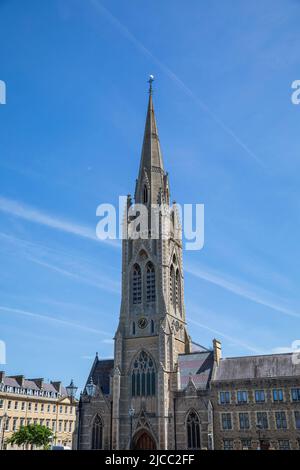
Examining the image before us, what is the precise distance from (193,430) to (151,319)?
564 inches

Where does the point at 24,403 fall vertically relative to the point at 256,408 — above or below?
above

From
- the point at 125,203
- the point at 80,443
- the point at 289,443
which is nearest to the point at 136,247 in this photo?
the point at 125,203

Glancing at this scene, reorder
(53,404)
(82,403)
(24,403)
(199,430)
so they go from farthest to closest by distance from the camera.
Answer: (53,404) → (24,403) → (82,403) → (199,430)

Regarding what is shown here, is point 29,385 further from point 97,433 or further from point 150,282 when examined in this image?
point 150,282

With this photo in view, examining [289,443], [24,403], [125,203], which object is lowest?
[289,443]

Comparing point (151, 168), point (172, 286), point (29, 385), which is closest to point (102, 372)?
point (172, 286)

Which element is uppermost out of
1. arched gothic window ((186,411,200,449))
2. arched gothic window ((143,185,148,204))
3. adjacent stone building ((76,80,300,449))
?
arched gothic window ((143,185,148,204))

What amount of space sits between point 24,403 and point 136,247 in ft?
114

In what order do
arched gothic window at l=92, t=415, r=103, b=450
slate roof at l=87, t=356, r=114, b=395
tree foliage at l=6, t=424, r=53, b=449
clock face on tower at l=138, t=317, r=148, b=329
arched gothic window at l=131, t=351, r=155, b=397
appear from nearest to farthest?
1. arched gothic window at l=131, t=351, r=155, b=397
2. arched gothic window at l=92, t=415, r=103, b=450
3. clock face on tower at l=138, t=317, r=148, b=329
4. slate roof at l=87, t=356, r=114, b=395
5. tree foliage at l=6, t=424, r=53, b=449

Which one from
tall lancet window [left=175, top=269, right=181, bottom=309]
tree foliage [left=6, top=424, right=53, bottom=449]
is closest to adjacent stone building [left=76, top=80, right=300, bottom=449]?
tall lancet window [left=175, top=269, right=181, bottom=309]

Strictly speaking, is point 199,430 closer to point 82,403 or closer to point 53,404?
point 82,403

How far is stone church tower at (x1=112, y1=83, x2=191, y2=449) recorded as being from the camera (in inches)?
2178

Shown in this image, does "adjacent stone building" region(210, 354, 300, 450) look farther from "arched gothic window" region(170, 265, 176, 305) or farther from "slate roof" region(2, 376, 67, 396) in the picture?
"slate roof" region(2, 376, 67, 396)
